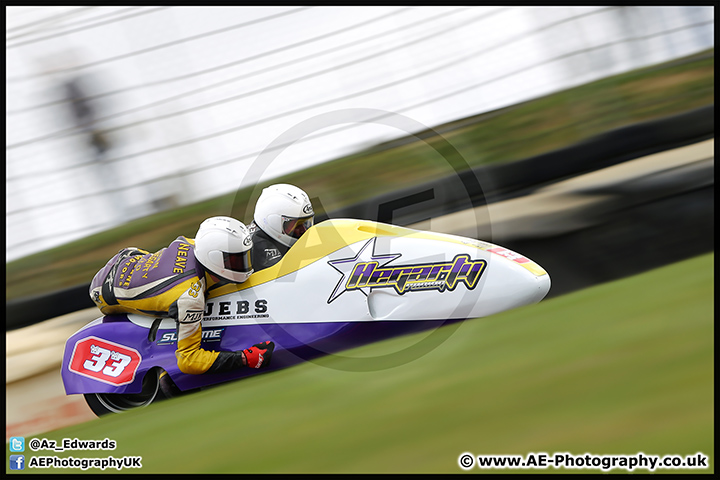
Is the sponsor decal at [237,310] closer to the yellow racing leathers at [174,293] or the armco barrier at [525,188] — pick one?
the yellow racing leathers at [174,293]

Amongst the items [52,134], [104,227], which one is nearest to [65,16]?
[52,134]

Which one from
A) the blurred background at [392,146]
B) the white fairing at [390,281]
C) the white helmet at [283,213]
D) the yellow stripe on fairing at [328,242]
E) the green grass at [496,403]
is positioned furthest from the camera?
the blurred background at [392,146]

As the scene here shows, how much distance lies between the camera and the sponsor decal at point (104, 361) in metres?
3.15

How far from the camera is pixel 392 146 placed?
→ 4.90 meters

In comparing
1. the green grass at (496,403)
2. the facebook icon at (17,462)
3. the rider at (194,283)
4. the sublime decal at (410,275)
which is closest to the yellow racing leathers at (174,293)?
the rider at (194,283)

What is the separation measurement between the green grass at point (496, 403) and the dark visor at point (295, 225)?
1.04 meters

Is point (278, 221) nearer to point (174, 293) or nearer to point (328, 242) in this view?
point (328, 242)

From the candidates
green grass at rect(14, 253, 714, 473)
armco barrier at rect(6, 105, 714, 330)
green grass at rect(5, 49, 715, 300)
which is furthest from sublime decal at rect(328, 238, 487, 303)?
green grass at rect(5, 49, 715, 300)

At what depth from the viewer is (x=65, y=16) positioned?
5.82 metres

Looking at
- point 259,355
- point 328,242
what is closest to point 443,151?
point 328,242

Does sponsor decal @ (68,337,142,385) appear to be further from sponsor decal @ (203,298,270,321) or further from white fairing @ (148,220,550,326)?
white fairing @ (148,220,550,326)

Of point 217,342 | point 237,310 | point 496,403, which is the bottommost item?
Answer: point 496,403

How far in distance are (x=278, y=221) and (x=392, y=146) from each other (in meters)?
1.79

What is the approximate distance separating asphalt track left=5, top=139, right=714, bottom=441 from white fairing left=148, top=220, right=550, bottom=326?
106cm
